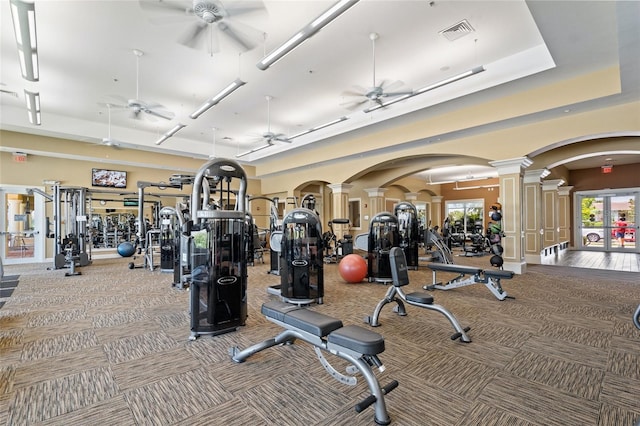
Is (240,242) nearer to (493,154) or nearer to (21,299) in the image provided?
(21,299)

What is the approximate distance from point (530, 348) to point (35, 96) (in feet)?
28.8

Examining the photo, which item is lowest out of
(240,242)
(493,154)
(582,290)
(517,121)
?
(582,290)

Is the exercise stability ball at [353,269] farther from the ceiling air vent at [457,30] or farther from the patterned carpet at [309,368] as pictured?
the ceiling air vent at [457,30]

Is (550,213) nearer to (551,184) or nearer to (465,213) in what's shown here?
(551,184)

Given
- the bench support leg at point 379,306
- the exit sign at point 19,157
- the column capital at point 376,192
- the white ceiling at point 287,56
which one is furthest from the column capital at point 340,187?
the exit sign at point 19,157

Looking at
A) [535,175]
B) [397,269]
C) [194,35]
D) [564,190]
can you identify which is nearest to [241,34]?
[194,35]

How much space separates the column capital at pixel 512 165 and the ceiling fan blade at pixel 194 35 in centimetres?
658

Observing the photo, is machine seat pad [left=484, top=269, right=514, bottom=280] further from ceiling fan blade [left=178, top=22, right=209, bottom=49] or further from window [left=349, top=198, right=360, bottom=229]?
window [left=349, top=198, right=360, bottom=229]

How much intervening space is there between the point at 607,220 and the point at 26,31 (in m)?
17.2

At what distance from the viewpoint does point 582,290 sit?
5.40m

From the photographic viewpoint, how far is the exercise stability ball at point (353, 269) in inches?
231

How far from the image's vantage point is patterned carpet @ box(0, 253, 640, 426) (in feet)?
6.61

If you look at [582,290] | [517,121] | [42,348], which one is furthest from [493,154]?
[42,348]

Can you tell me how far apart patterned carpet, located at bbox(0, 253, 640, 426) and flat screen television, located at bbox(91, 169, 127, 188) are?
662 centimetres
